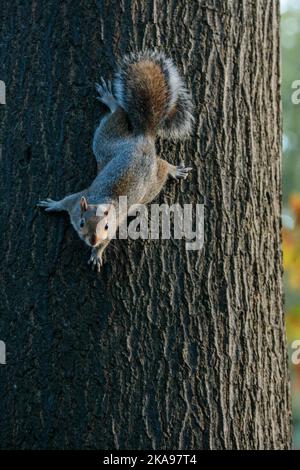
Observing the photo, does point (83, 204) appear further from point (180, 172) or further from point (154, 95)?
point (154, 95)

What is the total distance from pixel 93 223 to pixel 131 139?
39 centimetres

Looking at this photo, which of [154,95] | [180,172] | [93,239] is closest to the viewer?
[93,239]

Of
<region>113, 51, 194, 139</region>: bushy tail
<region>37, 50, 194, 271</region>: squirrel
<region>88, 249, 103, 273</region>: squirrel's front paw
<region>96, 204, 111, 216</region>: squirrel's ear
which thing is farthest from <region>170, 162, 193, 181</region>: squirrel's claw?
<region>88, 249, 103, 273</region>: squirrel's front paw

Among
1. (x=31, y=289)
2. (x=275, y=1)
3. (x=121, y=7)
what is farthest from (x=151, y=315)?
(x=275, y=1)

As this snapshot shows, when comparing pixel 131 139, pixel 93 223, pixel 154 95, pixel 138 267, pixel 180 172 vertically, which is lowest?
pixel 138 267

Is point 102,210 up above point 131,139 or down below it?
below

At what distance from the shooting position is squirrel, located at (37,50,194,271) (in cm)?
247

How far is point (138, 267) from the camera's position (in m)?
2.45

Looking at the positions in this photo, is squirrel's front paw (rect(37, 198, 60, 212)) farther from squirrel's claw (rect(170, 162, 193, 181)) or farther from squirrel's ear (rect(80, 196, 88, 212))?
squirrel's claw (rect(170, 162, 193, 181))

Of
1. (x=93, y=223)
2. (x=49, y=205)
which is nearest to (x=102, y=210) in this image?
(x=93, y=223)

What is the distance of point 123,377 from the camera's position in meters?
2.38

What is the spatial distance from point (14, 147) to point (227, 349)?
38.4 inches

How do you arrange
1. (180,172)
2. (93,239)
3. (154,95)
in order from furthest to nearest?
1. (154,95)
2. (180,172)
3. (93,239)

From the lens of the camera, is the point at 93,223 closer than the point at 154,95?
Yes
